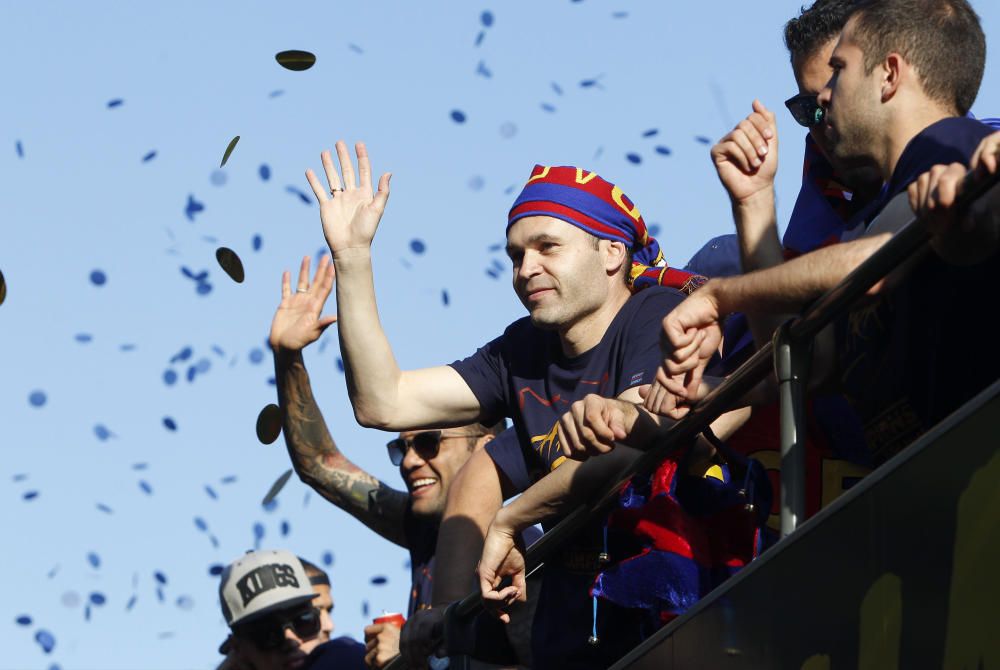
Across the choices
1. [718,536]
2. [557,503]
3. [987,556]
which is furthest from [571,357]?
[987,556]

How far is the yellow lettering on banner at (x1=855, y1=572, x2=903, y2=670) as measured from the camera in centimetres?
360

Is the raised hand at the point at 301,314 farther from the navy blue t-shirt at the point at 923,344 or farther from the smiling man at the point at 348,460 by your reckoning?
the navy blue t-shirt at the point at 923,344

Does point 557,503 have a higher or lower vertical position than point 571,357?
lower

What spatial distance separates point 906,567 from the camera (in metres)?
3.59

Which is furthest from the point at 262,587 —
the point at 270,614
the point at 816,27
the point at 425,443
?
the point at 816,27

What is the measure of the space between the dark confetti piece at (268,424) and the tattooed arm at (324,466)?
11cm

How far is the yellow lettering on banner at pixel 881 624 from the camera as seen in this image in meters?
Answer: 3.60

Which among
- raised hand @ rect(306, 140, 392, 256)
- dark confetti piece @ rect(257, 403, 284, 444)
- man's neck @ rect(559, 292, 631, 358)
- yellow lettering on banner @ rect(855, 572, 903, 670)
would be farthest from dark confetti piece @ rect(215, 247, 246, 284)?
yellow lettering on banner @ rect(855, 572, 903, 670)

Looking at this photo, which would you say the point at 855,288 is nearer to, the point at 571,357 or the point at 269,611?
the point at 571,357

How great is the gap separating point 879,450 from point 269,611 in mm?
4398

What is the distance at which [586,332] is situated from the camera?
19.4ft

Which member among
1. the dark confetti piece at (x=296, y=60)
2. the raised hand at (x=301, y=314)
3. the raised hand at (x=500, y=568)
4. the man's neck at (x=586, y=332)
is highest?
the dark confetti piece at (x=296, y=60)

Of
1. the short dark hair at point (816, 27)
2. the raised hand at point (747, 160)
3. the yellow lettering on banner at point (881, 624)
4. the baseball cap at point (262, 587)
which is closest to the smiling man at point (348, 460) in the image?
the baseball cap at point (262, 587)

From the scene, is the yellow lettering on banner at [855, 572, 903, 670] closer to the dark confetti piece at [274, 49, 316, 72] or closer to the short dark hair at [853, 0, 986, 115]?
the short dark hair at [853, 0, 986, 115]
